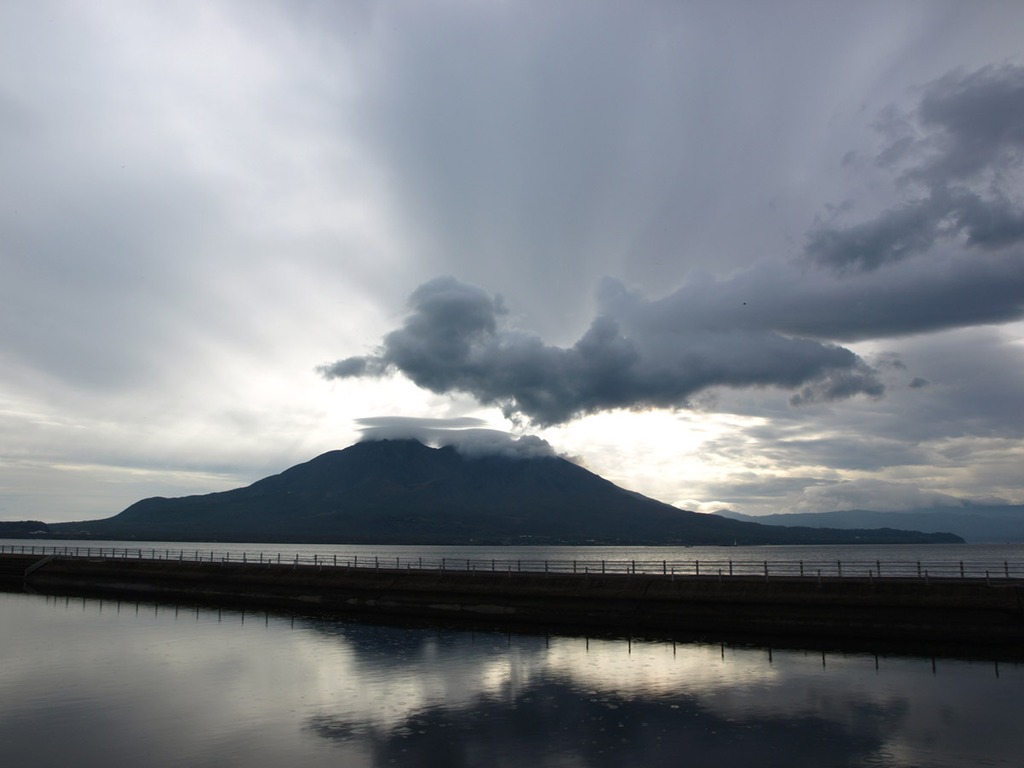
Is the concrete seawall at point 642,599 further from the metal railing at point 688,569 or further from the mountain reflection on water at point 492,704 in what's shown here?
the mountain reflection on water at point 492,704

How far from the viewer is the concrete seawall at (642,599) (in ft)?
147

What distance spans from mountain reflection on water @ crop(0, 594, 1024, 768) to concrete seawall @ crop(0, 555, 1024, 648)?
5951 mm

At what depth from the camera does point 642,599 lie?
54.2 metres

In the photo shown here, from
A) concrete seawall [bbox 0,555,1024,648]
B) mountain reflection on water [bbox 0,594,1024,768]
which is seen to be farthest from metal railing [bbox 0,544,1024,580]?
mountain reflection on water [bbox 0,594,1024,768]

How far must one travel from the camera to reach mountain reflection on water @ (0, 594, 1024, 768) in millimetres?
24281

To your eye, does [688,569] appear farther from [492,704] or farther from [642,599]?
[492,704]

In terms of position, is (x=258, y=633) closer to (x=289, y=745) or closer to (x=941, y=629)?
(x=289, y=745)

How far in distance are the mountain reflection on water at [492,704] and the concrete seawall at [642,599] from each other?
5.95m

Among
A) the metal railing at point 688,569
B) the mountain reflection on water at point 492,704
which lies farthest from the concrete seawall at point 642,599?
the mountain reflection on water at point 492,704

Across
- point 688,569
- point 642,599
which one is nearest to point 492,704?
point 642,599

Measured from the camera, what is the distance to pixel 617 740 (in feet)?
83.3

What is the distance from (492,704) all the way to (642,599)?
25709 mm

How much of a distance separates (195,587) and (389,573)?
2592 cm

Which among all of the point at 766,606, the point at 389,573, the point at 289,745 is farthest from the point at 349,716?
the point at 389,573
